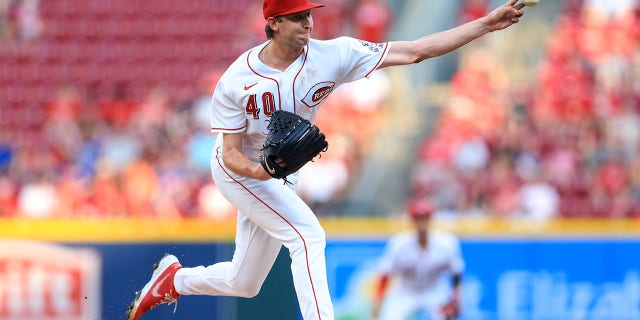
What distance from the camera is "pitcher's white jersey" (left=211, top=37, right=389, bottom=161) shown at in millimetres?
5422

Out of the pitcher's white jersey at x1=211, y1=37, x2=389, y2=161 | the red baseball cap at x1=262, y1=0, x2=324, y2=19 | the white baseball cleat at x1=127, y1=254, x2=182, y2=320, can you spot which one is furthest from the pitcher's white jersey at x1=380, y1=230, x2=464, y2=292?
the red baseball cap at x1=262, y1=0, x2=324, y2=19

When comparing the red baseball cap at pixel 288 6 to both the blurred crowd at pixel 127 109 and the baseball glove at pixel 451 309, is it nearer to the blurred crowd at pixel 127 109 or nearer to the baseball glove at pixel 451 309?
the baseball glove at pixel 451 309

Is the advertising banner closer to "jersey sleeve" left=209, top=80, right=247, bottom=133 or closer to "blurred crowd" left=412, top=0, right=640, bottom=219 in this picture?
"blurred crowd" left=412, top=0, right=640, bottom=219

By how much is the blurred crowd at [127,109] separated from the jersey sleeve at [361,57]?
5910 mm

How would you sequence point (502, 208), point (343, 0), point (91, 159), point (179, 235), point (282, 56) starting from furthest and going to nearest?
point (343, 0), point (91, 159), point (502, 208), point (179, 235), point (282, 56)

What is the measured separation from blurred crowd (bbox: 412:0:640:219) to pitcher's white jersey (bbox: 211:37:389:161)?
5.91 meters

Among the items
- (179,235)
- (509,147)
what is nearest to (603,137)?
(509,147)

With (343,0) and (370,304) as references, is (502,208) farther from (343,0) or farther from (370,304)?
(343,0)

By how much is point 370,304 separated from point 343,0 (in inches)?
A: 238

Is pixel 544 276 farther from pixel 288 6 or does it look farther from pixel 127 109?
pixel 127 109

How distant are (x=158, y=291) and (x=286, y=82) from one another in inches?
60.6

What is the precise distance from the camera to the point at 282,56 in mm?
5469

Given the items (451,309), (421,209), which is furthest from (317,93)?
(451,309)

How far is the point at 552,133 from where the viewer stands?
1228cm
